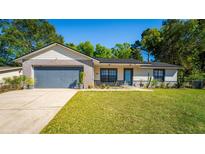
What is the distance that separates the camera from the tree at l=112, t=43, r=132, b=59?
34531mm

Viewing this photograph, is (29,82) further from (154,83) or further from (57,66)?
(154,83)

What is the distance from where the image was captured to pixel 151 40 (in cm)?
2977

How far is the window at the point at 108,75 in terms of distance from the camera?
48.7ft

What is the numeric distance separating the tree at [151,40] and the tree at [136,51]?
1.85 meters

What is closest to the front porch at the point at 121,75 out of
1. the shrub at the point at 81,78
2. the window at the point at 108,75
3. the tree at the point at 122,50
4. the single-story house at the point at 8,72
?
the window at the point at 108,75

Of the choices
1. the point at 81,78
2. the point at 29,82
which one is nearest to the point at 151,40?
the point at 81,78

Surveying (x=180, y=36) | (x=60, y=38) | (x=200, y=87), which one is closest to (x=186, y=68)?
(x=180, y=36)

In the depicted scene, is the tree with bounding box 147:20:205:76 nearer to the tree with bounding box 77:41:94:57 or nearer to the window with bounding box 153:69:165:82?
the window with bounding box 153:69:165:82

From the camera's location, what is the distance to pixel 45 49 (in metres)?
12.3

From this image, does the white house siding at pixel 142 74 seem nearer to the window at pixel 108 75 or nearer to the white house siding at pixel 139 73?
the white house siding at pixel 139 73
